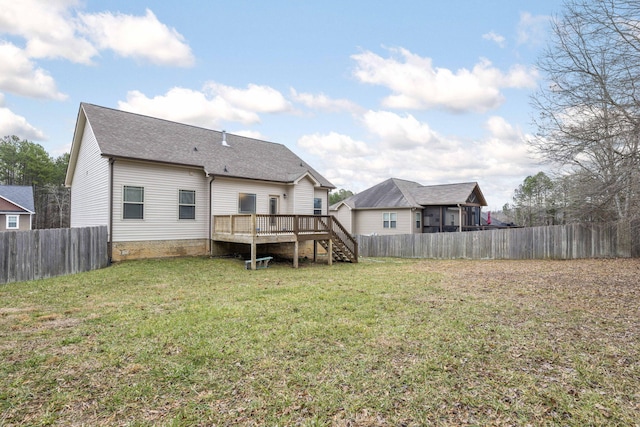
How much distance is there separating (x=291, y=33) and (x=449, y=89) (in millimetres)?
9513

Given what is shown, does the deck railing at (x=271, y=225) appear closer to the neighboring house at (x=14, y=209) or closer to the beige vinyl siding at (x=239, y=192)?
the beige vinyl siding at (x=239, y=192)

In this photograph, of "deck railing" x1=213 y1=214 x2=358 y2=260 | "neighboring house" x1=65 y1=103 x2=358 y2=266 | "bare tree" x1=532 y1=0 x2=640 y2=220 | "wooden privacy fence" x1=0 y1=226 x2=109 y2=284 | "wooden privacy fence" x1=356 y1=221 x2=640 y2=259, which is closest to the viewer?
"bare tree" x1=532 y1=0 x2=640 y2=220

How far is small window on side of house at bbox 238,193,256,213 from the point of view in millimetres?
16562

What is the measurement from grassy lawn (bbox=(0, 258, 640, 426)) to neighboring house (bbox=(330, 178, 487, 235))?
18.0m

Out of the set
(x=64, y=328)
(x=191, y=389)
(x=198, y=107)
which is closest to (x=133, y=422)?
(x=191, y=389)

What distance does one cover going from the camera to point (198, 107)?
2789cm

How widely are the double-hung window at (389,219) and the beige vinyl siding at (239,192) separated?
460 inches

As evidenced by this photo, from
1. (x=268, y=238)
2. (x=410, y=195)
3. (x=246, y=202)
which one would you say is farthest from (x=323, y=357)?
(x=410, y=195)

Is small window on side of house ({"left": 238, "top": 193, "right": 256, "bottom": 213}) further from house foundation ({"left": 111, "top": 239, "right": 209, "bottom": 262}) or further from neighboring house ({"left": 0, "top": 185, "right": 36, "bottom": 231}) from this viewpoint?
neighboring house ({"left": 0, "top": 185, "right": 36, "bottom": 231})

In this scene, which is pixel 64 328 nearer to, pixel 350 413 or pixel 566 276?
pixel 350 413

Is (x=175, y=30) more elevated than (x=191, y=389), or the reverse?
(x=175, y=30)

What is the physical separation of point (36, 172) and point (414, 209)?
49641mm

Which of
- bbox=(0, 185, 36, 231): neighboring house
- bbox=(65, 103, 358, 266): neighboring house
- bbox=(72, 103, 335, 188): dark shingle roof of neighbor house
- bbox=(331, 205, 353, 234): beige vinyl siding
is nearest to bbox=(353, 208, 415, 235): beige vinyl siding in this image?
bbox=(331, 205, 353, 234): beige vinyl siding

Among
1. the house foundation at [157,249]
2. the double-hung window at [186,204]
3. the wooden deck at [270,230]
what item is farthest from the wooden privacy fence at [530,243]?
the double-hung window at [186,204]
